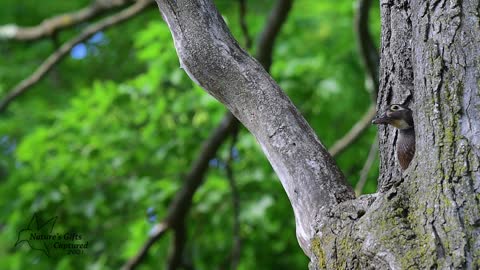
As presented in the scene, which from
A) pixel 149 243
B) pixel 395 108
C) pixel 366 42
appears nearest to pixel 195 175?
pixel 149 243

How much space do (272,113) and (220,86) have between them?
Answer: 25cm

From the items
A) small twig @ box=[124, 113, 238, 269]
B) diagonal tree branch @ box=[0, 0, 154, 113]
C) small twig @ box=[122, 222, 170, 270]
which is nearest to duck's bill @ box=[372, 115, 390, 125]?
small twig @ box=[124, 113, 238, 269]

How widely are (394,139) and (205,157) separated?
11.1 feet

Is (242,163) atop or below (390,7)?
atop

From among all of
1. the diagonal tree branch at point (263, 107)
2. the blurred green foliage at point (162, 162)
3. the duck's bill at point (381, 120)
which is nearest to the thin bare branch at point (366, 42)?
the blurred green foliage at point (162, 162)

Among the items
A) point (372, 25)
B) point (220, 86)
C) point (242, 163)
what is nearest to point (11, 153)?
point (242, 163)

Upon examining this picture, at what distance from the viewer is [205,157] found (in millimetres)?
6305

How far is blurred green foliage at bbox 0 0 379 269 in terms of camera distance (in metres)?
7.24

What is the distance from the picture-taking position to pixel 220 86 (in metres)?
2.94

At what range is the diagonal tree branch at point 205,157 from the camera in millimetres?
6027

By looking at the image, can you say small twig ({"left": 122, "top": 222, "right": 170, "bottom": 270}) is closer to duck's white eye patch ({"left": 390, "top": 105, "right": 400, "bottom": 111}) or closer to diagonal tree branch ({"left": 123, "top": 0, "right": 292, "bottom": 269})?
diagonal tree branch ({"left": 123, "top": 0, "right": 292, "bottom": 269})

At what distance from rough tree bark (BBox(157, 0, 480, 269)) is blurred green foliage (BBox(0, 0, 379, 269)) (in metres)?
4.12

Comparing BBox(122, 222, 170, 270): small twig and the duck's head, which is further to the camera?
BBox(122, 222, 170, 270): small twig

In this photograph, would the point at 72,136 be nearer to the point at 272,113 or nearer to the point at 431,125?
the point at 272,113
